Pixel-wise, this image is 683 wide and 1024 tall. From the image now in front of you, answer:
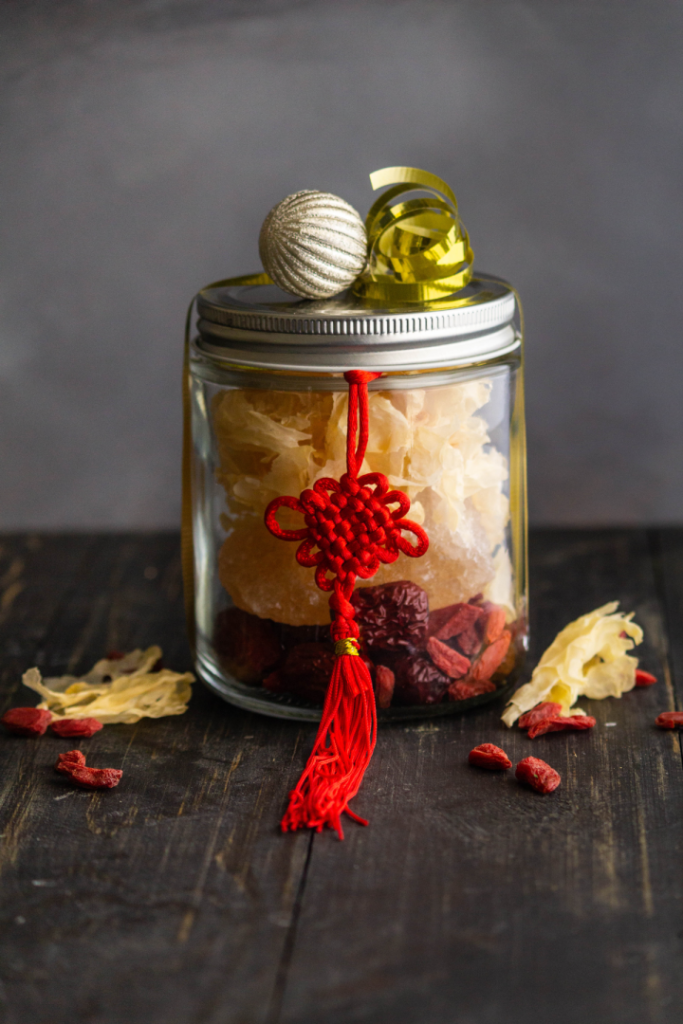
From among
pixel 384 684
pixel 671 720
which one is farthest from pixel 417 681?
pixel 671 720

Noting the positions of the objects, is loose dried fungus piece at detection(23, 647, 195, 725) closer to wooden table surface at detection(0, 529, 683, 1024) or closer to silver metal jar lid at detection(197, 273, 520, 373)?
wooden table surface at detection(0, 529, 683, 1024)

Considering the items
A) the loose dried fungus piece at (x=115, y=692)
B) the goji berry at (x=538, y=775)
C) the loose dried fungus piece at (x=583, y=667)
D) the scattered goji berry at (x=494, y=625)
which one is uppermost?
the scattered goji berry at (x=494, y=625)

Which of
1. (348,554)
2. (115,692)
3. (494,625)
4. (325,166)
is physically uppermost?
(325,166)

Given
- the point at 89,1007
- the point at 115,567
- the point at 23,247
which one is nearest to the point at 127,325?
the point at 23,247

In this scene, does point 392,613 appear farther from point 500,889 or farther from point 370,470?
point 500,889

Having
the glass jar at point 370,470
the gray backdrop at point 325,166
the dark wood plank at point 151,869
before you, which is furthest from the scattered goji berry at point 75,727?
the gray backdrop at point 325,166

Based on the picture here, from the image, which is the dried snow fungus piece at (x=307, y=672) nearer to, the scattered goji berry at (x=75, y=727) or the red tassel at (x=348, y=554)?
the red tassel at (x=348, y=554)

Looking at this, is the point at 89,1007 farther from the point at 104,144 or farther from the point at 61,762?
the point at 104,144
